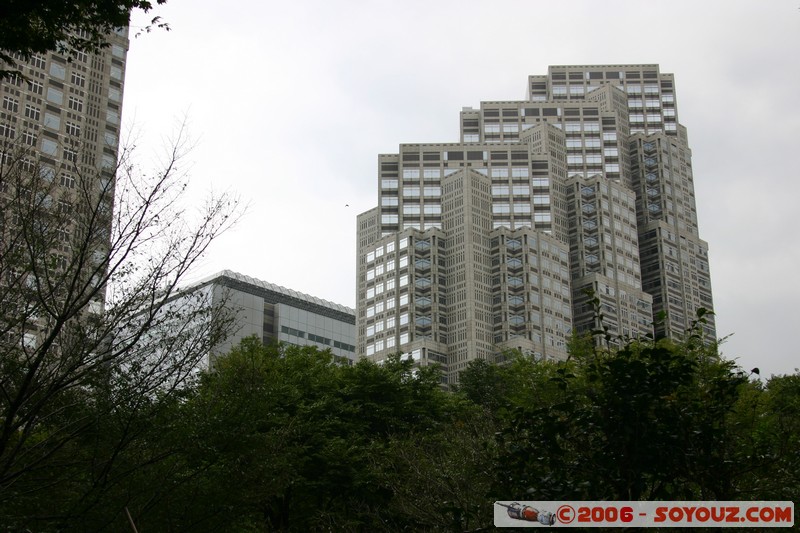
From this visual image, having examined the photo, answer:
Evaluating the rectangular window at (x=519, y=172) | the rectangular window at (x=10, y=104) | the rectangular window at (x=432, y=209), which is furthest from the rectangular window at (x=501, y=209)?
the rectangular window at (x=10, y=104)

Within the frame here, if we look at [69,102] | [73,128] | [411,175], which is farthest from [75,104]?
[411,175]

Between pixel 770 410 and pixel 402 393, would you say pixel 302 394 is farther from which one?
pixel 770 410

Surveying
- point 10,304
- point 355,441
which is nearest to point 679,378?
point 10,304

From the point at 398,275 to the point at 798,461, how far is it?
358ft

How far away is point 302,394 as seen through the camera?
3625 centimetres

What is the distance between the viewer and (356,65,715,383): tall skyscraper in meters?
120

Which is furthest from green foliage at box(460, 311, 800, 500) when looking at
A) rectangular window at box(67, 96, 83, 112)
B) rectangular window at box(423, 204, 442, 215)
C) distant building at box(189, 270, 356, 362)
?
rectangular window at box(423, 204, 442, 215)

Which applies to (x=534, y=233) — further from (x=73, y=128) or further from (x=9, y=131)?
(x=9, y=131)

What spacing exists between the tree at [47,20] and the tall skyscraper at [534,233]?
94.4 m

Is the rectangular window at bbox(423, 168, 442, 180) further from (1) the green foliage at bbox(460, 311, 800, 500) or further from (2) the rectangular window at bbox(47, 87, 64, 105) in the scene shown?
(1) the green foliage at bbox(460, 311, 800, 500)

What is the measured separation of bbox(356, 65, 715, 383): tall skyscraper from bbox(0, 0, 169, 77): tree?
9445 cm

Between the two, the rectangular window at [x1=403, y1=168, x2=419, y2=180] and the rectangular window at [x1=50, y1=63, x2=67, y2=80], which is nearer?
the rectangular window at [x1=50, y1=63, x2=67, y2=80]

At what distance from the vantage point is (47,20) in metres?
13.8

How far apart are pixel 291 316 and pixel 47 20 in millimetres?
121058
